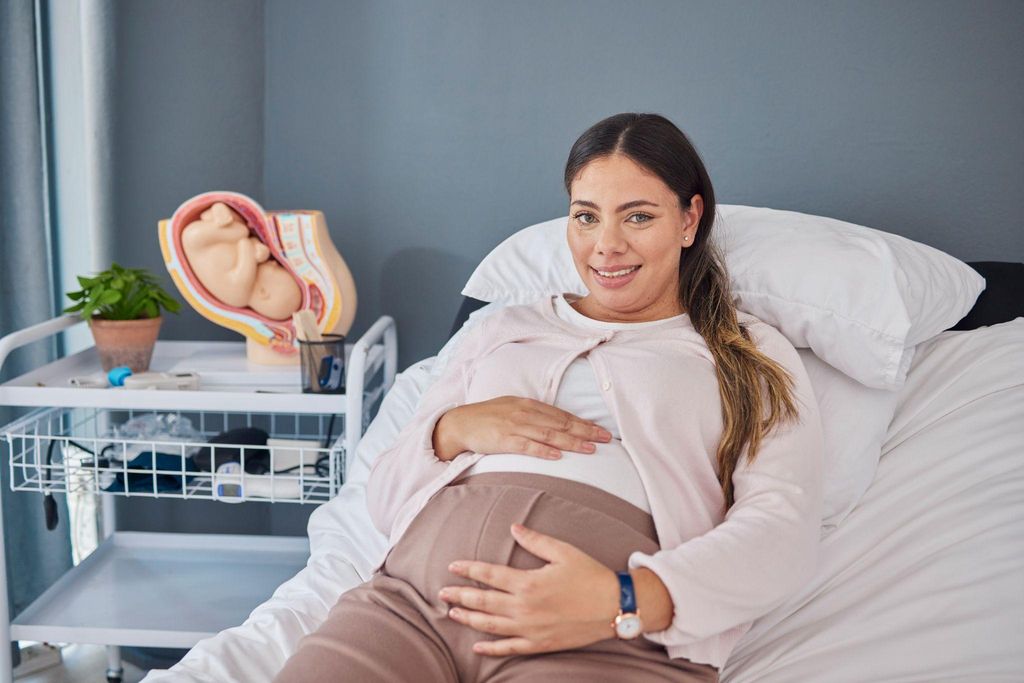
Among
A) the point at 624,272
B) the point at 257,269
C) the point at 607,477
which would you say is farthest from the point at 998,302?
the point at 257,269

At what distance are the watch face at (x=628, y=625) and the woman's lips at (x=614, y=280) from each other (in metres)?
0.47

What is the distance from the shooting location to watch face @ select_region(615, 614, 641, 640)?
999 millimetres

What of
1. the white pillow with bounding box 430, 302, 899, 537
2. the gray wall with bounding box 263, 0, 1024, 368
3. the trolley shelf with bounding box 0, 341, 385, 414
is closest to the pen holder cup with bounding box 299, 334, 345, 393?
the trolley shelf with bounding box 0, 341, 385, 414

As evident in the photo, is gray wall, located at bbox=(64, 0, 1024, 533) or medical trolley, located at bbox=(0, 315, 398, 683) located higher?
gray wall, located at bbox=(64, 0, 1024, 533)

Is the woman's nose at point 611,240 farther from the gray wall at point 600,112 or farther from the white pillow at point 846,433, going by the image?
the gray wall at point 600,112

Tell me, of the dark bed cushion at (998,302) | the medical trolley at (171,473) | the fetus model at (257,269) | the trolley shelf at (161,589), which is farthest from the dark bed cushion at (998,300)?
the trolley shelf at (161,589)

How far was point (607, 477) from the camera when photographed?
3.80 feet

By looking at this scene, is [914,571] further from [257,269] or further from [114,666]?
[114,666]

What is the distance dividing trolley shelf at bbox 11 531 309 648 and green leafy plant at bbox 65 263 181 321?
1.68 feet

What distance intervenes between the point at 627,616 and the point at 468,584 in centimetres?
18

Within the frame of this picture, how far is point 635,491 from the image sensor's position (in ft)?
3.79

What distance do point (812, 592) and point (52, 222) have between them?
1.66 m

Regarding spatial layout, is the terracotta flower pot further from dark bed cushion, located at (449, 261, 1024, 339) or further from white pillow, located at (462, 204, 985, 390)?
dark bed cushion, located at (449, 261, 1024, 339)

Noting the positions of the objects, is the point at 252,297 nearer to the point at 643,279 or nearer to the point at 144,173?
the point at 144,173
